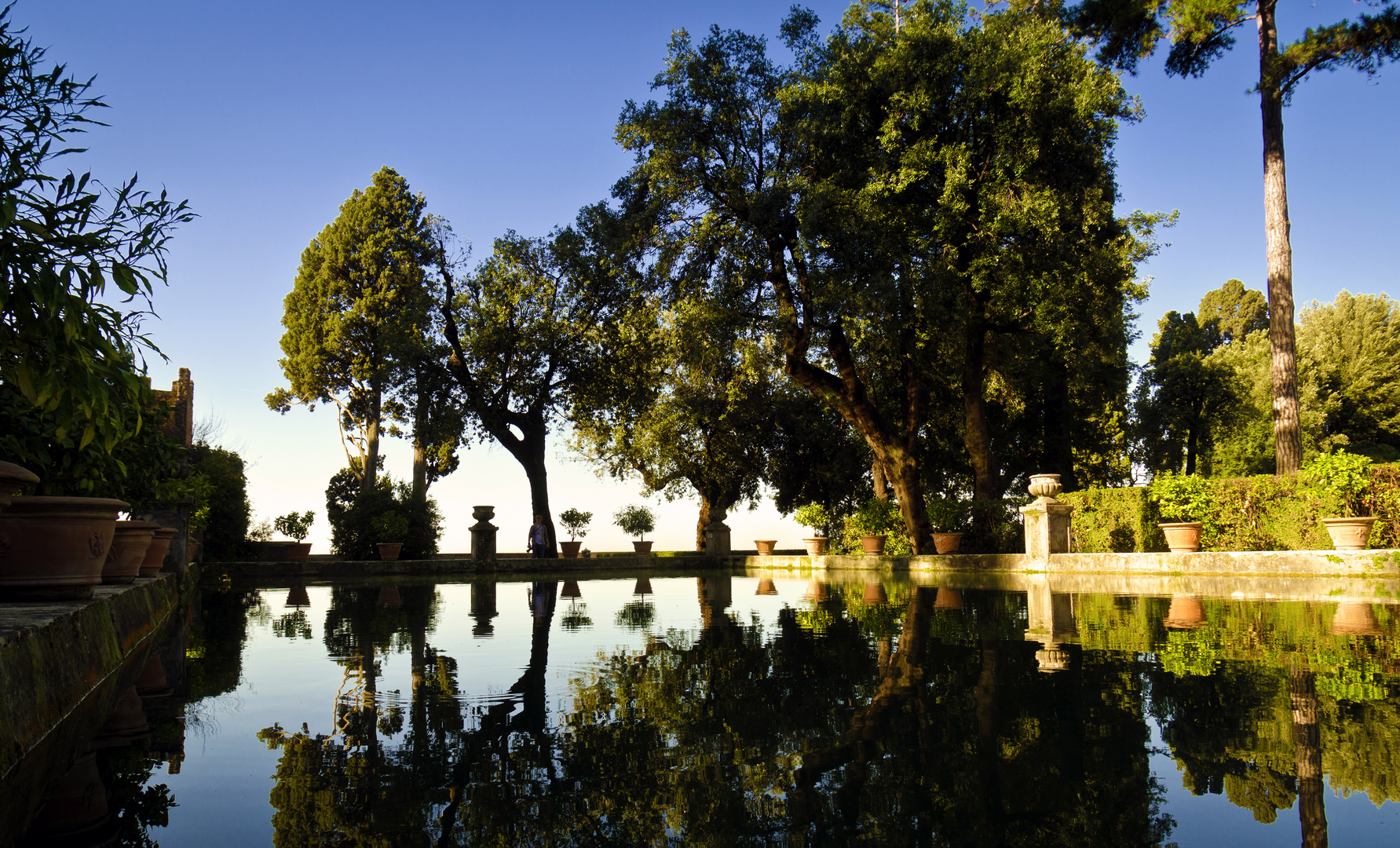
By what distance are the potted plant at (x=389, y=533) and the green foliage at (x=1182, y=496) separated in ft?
57.4

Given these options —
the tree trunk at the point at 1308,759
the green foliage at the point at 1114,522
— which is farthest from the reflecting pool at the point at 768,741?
the green foliage at the point at 1114,522

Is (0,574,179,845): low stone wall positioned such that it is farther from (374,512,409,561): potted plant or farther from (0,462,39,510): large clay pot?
(374,512,409,561): potted plant

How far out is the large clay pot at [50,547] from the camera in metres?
4.73

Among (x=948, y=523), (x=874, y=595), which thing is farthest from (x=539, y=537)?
(x=874, y=595)

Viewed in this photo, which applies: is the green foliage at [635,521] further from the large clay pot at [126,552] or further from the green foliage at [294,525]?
the large clay pot at [126,552]

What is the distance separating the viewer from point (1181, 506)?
14570mm

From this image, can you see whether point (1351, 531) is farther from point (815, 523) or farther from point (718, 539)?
point (718, 539)

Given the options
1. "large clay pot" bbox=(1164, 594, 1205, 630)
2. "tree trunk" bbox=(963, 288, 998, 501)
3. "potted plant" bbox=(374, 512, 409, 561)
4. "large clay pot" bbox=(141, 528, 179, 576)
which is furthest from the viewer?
"potted plant" bbox=(374, 512, 409, 561)

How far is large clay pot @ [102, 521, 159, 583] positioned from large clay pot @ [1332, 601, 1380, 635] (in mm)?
9733

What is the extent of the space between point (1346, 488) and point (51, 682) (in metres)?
14.4

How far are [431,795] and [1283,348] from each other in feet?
54.9

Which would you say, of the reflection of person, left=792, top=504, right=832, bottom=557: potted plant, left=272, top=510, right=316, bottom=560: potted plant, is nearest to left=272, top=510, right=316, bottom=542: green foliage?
left=272, top=510, right=316, bottom=560: potted plant

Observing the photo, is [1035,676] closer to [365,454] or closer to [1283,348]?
[1283,348]

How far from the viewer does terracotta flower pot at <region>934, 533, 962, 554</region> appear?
787 inches
